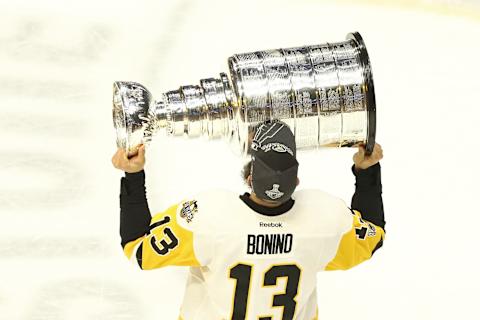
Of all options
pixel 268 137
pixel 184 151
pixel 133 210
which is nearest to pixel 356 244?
pixel 268 137

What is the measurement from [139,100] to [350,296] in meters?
1.32

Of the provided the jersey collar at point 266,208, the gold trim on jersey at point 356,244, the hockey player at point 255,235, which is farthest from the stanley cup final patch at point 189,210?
the gold trim on jersey at point 356,244

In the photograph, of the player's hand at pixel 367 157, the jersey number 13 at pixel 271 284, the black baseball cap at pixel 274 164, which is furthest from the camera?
the player's hand at pixel 367 157

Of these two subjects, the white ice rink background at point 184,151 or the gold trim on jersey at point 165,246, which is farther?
the white ice rink background at point 184,151

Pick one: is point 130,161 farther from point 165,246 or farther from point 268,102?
point 268,102

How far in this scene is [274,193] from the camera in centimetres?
158

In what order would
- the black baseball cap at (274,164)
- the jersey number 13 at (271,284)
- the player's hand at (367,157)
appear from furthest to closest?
the player's hand at (367,157) < the jersey number 13 at (271,284) < the black baseball cap at (274,164)

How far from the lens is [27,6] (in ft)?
11.9

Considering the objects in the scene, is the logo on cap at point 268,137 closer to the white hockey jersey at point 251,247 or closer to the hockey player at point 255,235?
the hockey player at point 255,235

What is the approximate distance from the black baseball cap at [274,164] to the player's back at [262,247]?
0.27ft

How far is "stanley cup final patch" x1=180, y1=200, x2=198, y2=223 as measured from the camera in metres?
1.68

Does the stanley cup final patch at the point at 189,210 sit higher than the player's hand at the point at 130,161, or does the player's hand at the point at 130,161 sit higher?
the player's hand at the point at 130,161

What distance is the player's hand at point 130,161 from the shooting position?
5.57 ft

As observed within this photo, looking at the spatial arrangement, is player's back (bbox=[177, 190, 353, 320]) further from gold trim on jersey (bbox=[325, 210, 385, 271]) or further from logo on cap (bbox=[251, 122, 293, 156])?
logo on cap (bbox=[251, 122, 293, 156])
